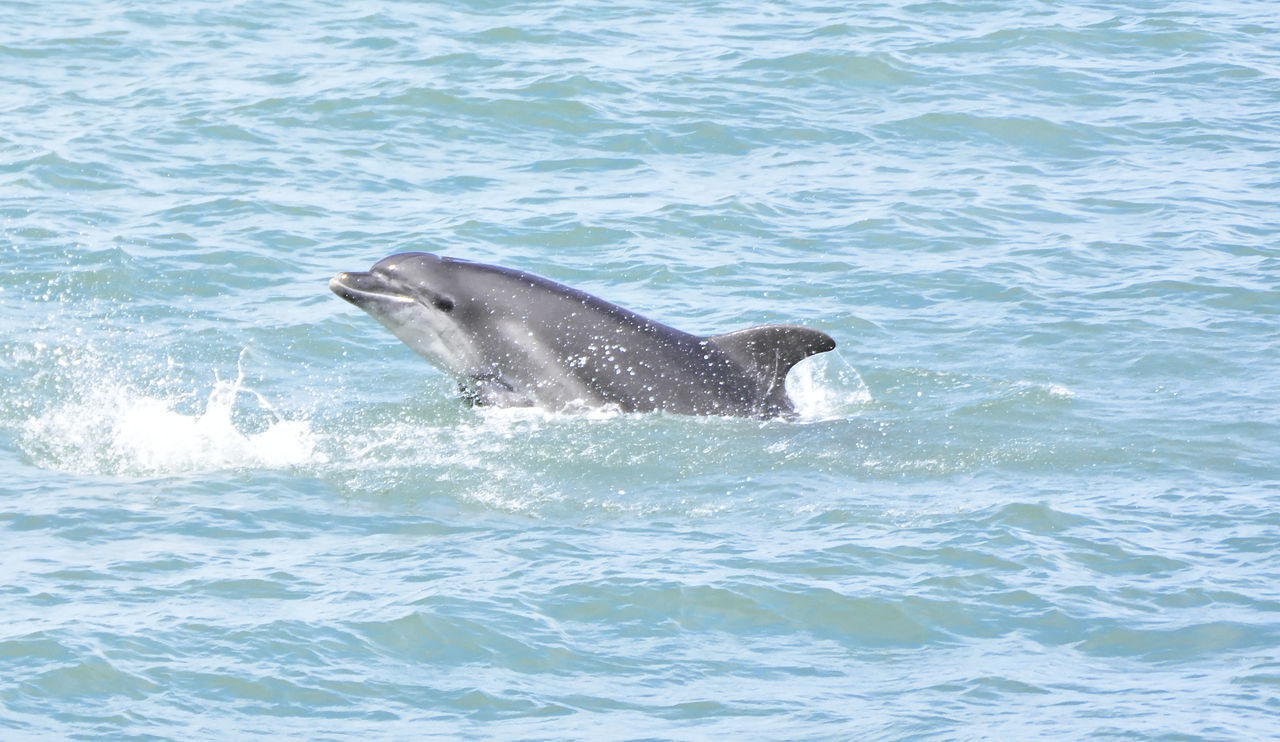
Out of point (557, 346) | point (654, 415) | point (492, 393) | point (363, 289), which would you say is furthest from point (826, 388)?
point (363, 289)

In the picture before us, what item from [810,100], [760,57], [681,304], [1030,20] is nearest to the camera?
[681,304]

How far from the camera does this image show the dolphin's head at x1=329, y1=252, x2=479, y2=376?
14086mm

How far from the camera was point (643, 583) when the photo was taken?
1081cm

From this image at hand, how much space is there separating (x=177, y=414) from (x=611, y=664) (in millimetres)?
5536

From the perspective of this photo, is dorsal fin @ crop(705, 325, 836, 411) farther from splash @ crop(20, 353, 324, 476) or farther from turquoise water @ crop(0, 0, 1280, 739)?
splash @ crop(20, 353, 324, 476)

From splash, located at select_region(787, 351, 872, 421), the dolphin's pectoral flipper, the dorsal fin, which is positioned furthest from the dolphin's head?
splash, located at select_region(787, 351, 872, 421)

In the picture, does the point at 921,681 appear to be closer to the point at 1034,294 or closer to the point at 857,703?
the point at 857,703

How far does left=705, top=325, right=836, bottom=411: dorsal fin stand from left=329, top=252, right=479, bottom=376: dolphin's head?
75.9 inches

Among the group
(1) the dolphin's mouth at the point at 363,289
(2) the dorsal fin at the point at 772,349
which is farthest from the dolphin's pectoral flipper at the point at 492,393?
(2) the dorsal fin at the point at 772,349

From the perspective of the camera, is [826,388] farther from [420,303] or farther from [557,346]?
[420,303]

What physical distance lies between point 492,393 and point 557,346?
0.59m

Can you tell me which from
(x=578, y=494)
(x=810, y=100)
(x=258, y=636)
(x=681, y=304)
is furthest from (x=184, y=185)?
(x=258, y=636)

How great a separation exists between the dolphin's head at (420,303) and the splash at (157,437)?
104 cm

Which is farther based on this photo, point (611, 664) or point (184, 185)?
point (184, 185)
